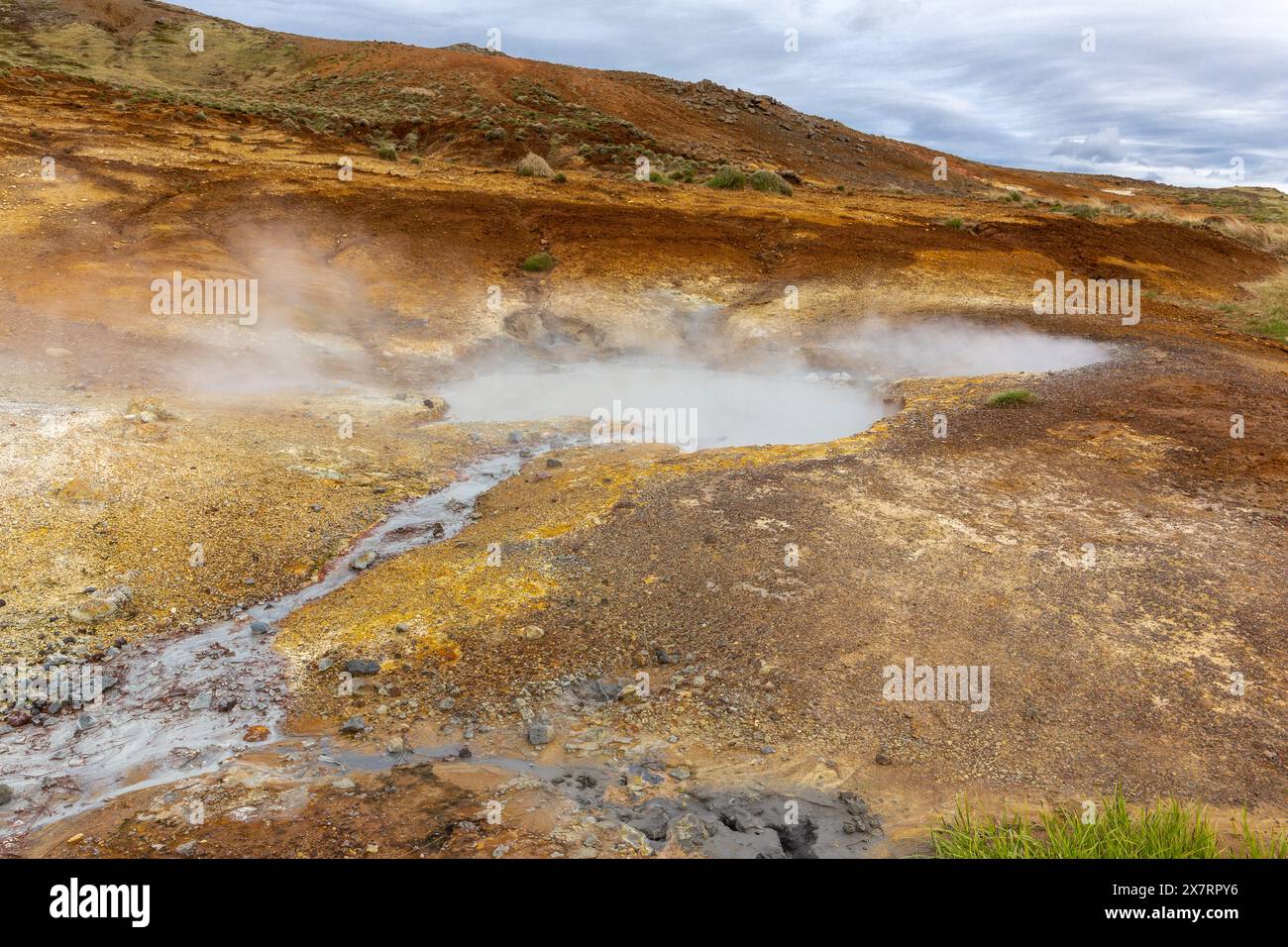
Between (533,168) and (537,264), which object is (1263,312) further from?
(533,168)

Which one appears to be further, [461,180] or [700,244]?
[461,180]

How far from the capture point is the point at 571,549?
844 cm

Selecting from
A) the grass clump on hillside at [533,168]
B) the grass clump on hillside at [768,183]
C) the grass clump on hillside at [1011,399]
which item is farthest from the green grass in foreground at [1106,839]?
the grass clump on hillside at [768,183]

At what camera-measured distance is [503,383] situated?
586 inches

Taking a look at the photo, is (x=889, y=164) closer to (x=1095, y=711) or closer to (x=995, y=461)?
(x=995, y=461)

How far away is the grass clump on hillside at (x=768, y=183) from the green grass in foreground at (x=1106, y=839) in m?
28.2

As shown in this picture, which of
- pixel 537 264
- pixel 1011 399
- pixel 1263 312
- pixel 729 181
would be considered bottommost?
pixel 1011 399

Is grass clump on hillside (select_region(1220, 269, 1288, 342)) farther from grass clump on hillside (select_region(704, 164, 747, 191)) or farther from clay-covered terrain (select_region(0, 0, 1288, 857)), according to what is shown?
grass clump on hillside (select_region(704, 164, 747, 191))

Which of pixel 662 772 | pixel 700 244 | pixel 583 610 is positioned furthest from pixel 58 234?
pixel 662 772

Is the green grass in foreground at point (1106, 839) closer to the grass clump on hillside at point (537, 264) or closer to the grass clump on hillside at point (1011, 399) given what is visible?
the grass clump on hillside at point (1011, 399)

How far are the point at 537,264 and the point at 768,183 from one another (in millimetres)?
15002

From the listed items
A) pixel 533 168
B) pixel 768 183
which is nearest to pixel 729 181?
pixel 768 183

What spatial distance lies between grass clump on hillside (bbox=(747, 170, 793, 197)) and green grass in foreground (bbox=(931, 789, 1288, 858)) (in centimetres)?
2815
